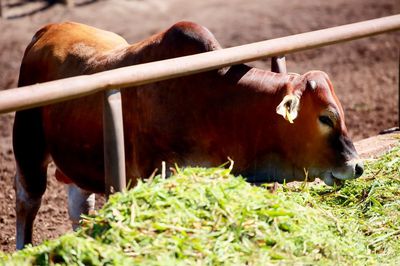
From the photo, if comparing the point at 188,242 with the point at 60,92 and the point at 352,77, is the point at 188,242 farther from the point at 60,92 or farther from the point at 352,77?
the point at 352,77

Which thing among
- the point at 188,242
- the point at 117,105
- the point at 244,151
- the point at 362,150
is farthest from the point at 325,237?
the point at 362,150

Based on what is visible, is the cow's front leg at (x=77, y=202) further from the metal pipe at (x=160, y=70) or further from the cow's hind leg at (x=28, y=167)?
the metal pipe at (x=160, y=70)

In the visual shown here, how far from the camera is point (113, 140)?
4137 millimetres

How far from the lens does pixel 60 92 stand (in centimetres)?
378

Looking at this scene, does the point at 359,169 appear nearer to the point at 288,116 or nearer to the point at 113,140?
the point at 288,116

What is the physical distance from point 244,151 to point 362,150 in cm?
112

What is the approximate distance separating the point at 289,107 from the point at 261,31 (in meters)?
8.27

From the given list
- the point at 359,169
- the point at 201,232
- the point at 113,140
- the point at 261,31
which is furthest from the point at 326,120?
the point at 261,31

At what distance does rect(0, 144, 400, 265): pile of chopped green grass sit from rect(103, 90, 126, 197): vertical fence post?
1.43 ft

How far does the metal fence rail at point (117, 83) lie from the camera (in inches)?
146

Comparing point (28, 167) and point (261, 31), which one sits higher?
point (28, 167)

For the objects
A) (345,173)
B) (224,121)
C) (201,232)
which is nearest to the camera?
(201,232)

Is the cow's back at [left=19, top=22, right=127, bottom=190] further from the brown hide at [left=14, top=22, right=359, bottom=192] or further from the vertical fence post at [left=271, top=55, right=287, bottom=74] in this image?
the vertical fence post at [left=271, top=55, right=287, bottom=74]

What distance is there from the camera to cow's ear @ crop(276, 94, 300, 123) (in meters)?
4.82
